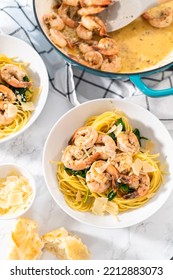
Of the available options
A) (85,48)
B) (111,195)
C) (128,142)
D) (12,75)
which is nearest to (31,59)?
(12,75)

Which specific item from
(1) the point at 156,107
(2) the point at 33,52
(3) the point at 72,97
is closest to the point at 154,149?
(1) the point at 156,107

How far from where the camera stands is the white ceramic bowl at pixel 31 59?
136 inches

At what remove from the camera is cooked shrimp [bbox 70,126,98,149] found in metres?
3.27

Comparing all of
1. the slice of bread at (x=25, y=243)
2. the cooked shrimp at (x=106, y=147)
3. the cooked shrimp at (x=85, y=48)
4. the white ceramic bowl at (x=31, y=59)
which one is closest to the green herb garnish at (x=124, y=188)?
the cooked shrimp at (x=106, y=147)

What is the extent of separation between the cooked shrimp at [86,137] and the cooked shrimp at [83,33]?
44 centimetres

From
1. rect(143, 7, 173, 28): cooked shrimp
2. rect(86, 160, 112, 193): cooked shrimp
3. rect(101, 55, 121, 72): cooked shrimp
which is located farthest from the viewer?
rect(143, 7, 173, 28): cooked shrimp

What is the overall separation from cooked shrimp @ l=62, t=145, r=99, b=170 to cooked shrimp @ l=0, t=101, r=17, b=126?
29cm

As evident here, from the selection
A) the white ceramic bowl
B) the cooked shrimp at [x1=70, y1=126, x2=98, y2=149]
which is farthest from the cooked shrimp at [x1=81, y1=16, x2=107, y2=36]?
the cooked shrimp at [x1=70, y1=126, x2=98, y2=149]

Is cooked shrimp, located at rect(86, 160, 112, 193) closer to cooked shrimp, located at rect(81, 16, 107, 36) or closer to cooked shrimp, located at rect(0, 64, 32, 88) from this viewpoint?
cooked shrimp, located at rect(0, 64, 32, 88)

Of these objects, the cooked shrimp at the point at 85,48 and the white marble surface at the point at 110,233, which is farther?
the cooked shrimp at the point at 85,48

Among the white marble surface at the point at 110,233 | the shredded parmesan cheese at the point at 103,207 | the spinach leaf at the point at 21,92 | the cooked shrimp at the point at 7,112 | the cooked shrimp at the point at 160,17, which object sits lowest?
the white marble surface at the point at 110,233

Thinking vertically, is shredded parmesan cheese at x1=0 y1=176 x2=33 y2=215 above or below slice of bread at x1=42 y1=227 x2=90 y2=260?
above

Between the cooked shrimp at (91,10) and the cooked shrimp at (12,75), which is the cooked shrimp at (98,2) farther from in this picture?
the cooked shrimp at (12,75)
